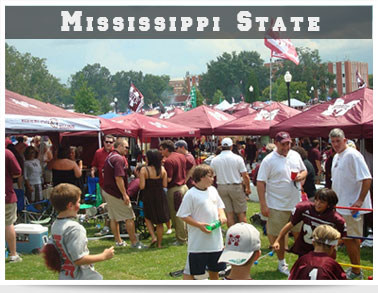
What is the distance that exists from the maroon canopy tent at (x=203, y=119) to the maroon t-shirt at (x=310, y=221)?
10199mm

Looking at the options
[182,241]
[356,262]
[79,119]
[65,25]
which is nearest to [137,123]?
[79,119]

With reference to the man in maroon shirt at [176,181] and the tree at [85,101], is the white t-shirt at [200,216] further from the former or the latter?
the tree at [85,101]

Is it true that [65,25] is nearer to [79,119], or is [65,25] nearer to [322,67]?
[79,119]

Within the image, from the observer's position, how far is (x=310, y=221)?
15.2 feet

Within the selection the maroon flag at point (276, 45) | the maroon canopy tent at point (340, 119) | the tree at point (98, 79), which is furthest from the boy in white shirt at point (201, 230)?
the tree at point (98, 79)

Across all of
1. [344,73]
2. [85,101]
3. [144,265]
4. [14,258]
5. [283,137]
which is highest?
[344,73]

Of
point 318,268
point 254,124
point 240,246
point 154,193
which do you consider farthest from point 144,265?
point 254,124

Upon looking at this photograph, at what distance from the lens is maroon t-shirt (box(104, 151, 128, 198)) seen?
7.02m

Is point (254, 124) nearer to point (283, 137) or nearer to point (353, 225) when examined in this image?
point (283, 137)

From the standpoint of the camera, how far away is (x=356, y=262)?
5.43m

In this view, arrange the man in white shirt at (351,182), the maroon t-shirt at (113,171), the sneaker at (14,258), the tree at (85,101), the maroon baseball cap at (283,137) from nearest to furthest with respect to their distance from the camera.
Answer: the man in white shirt at (351,182), the maroon baseball cap at (283,137), the sneaker at (14,258), the maroon t-shirt at (113,171), the tree at (85,101)

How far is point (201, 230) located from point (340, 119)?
14.5 feet

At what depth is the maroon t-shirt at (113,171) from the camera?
702 centimetres

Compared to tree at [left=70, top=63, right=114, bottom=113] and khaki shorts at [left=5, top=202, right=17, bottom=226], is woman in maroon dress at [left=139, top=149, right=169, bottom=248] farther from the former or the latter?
A: tree at [left=70, top=63, right=114, bottom=113]
